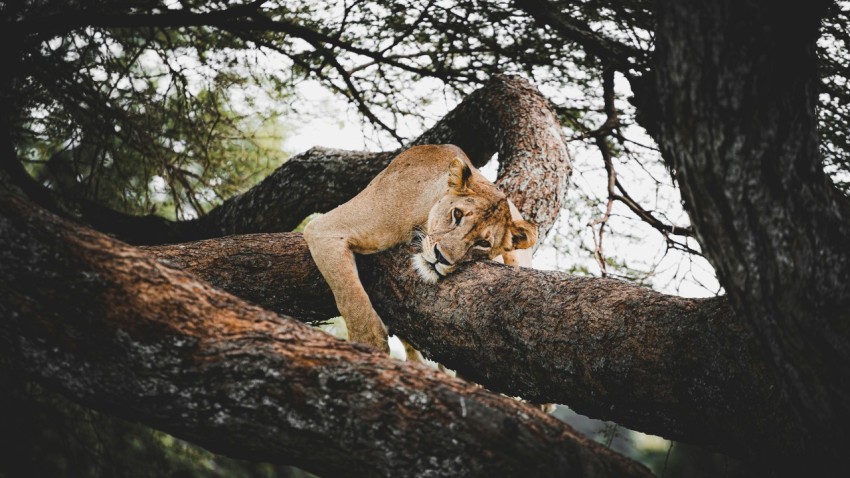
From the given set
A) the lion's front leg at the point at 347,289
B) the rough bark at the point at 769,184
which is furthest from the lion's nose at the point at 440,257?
the rough bark at the point at 769,184

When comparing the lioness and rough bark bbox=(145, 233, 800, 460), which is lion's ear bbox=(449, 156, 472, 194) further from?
rough bark bbox=(145, 233, 800, 460)

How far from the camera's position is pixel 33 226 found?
178 cm

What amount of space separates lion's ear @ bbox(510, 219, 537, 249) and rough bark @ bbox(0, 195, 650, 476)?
1.94 metres

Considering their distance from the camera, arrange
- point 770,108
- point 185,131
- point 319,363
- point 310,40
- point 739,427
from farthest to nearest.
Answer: point 185,131, point 310,40, point 739,427, point 319,363, point 770,108

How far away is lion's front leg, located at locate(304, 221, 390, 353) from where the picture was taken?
3285mm

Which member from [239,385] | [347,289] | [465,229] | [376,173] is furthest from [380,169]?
[239,385]

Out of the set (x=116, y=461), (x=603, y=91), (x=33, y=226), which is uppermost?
(x=603, y=91)

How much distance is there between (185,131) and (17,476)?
11.8ft

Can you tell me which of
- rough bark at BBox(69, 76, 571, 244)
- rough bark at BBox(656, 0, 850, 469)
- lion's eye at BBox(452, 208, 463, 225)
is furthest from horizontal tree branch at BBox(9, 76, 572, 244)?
rough bark at BBox(656, 0, 850, 469)

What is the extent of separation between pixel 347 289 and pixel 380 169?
1.99 m

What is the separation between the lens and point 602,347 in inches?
91.8

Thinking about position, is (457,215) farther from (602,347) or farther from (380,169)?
(380,169)

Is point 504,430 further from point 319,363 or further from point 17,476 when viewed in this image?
point 17,476

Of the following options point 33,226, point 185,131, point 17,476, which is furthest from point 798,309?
point 185,131
